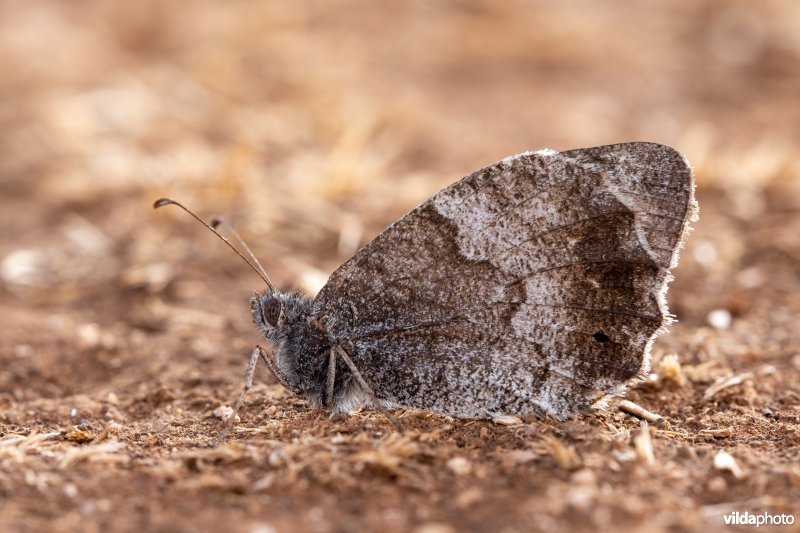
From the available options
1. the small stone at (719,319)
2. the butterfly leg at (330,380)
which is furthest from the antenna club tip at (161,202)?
the small stone at (719,319)

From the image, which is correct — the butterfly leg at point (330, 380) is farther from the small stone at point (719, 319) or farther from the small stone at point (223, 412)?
the small stone at point (719, 319)

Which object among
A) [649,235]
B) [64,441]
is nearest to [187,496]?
[64,441]

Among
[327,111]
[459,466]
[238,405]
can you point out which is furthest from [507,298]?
[327,111]

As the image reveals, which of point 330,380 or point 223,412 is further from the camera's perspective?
point 223,412

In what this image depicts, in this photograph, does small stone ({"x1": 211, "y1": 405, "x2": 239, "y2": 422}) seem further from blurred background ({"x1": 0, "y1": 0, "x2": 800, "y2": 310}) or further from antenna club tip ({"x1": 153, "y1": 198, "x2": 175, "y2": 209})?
blurred background ({"x1": 0, "y1": 0, "x2": 800, "y2": 310})

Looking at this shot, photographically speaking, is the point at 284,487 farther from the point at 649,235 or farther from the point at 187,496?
the point at 649,235

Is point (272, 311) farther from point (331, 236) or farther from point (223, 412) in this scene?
point (331, 236)
